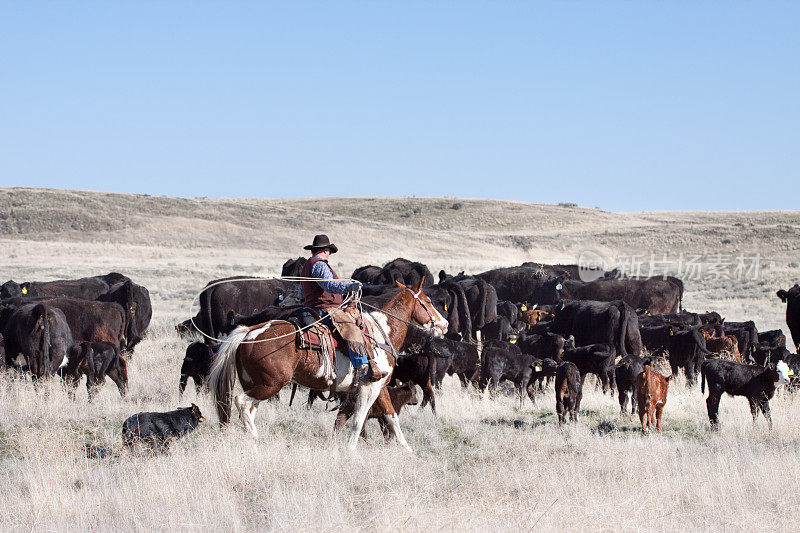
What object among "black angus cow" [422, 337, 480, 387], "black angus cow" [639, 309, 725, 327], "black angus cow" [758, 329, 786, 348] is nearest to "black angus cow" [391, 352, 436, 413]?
"black angus cow" [422, 337, 480, 387]

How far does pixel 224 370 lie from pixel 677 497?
457 centimetres

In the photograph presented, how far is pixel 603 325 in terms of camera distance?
51.0ft

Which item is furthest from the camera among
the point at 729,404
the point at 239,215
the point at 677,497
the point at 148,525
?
the point at 239,215

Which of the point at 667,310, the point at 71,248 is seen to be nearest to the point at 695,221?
the point at 71,248

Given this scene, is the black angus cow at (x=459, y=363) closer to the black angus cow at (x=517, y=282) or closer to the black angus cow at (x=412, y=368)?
the black angus cow at (x=412, y=368)

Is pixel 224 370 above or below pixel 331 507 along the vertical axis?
above

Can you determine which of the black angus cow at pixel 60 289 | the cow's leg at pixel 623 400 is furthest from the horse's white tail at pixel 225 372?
the black angus cow at pixel 60 289

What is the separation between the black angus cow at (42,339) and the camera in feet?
39.6

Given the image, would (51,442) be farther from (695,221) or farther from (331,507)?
(695,221)

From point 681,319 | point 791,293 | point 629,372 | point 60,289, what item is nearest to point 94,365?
point 629,372

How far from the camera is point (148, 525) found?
21.1 ft

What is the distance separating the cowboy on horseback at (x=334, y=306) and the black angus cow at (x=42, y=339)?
192 inches

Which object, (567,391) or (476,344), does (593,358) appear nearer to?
(567,391)

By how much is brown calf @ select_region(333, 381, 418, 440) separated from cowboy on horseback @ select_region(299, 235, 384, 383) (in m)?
0.54
